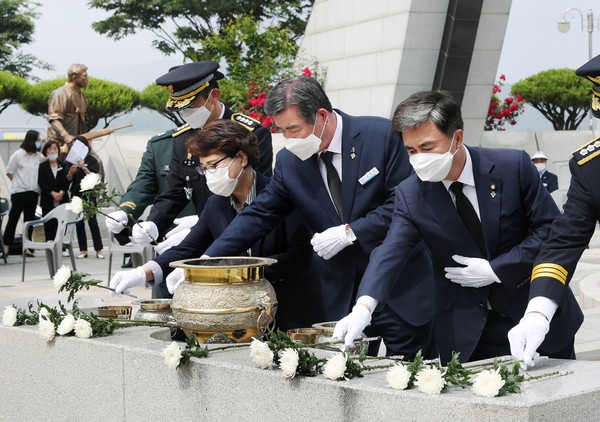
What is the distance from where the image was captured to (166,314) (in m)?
4.42

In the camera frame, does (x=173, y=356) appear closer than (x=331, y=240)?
Yes

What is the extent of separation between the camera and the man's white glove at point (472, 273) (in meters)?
3.66

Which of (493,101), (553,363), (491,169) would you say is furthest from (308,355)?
(493,101)

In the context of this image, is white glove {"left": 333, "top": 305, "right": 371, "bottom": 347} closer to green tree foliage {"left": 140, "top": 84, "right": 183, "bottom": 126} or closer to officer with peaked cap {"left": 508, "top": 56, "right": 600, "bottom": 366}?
officer with peaked cap {"left": 508, "top": 56, "right": 600, "bottom": 366}

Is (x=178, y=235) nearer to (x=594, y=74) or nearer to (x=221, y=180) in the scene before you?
(x=221, y=180)

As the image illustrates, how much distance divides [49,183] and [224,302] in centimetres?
1241

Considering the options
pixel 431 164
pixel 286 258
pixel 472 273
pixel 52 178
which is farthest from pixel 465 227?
pixel 52 178

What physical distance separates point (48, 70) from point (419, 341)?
41.4m

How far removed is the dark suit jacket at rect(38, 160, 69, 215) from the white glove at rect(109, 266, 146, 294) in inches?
453

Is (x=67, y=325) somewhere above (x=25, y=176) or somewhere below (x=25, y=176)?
below

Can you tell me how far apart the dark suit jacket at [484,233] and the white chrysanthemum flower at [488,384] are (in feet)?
3.23

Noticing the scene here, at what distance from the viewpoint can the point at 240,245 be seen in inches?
172

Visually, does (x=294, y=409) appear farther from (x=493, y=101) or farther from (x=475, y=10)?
(x=493, y=101)

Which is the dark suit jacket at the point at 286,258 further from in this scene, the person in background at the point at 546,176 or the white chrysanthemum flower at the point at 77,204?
the person in background at the point at 546,176
